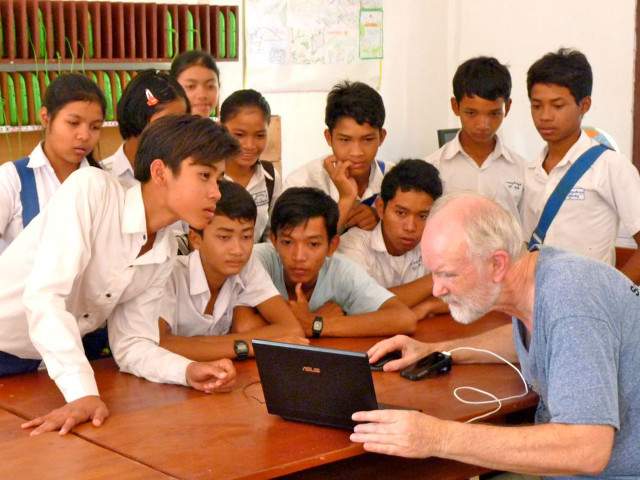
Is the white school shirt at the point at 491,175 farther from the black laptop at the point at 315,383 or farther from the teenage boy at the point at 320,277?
the black laptop at the point at 315,383

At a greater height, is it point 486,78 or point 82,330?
point 486,78

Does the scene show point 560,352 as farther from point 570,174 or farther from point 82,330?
point 570,174

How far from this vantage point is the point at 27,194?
3.40 m

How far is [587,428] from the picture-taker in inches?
85.9

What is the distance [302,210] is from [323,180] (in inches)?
28.4

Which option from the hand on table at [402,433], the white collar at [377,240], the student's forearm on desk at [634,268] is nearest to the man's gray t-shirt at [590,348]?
the hand on table at [402,433]

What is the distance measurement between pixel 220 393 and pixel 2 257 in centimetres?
71

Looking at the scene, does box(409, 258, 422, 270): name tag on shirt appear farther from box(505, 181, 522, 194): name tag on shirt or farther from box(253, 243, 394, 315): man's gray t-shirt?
box(505, 181, 522, 194): name tag on shirt

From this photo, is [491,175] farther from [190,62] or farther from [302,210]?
[190,62]

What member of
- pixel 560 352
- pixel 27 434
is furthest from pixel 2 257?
pixel 560 352

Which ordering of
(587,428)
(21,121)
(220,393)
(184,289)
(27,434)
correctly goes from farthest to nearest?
1. (21,121)
2. (184,289)
3. (220,393)
4. (27,434)
5. (587,428)

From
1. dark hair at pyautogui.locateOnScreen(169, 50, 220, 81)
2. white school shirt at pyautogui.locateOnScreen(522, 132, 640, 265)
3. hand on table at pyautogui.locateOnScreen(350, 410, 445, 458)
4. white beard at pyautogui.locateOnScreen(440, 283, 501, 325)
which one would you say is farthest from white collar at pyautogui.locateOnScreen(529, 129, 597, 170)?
hand on table at pyautogui.locateOnScreen(350, 410, 445, 458)

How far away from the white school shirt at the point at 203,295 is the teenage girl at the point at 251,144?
1.99 feet

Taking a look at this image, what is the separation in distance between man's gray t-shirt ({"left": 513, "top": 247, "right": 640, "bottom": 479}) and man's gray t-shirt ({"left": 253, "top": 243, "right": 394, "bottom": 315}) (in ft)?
3.98
